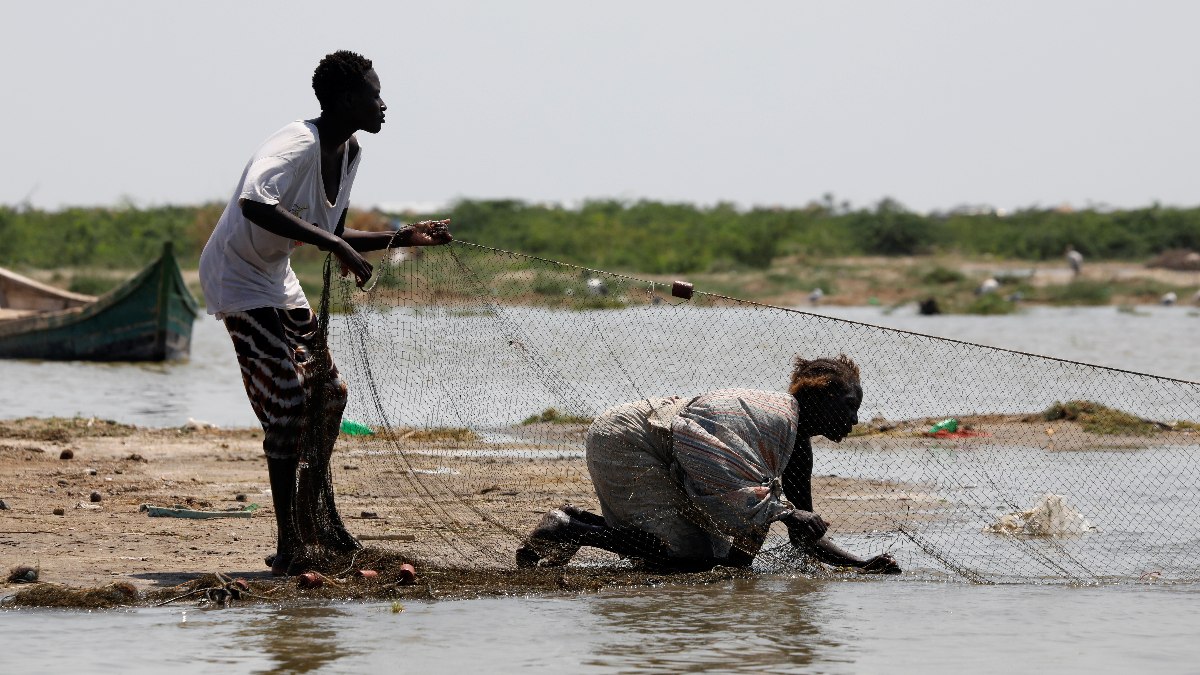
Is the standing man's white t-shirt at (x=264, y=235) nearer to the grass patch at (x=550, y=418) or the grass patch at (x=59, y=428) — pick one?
the grass patch at (x=550, y=418)

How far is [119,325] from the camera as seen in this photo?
18234mm

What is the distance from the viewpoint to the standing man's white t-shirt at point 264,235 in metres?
5.20

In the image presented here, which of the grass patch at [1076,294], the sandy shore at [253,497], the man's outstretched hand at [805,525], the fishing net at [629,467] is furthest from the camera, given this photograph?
the grass patch at [1076,294]

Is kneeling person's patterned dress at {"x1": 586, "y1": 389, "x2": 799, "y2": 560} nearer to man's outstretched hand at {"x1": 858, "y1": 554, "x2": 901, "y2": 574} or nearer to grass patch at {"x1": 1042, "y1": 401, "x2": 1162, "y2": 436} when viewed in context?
man's outstretched hand at {"x1": 858, "y1": 554, "x2": 901, "y2": 574}

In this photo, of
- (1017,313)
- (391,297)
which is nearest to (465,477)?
(391,297)

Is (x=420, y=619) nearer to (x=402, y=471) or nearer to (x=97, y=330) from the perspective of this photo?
(x=402, y=471)

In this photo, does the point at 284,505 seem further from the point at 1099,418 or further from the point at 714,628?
the point at 1099,418

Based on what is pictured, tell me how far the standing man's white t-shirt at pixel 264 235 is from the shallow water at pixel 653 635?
1.07 meters

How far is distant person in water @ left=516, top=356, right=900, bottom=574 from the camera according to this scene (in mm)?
5297

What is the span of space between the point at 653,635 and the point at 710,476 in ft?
2.25

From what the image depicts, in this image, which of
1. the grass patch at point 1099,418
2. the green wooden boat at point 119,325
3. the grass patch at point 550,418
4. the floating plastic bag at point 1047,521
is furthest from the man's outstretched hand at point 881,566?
the green wooden boat at point 119,325

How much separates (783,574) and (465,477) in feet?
5.06

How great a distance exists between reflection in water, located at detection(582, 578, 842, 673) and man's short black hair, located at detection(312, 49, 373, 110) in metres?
1.99

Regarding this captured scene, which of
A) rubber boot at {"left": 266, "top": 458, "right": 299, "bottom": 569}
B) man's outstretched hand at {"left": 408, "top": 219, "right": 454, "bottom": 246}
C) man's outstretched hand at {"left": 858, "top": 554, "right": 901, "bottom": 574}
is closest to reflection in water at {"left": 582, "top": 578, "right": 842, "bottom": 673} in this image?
man's outstretched hand at {"left": 858, "top": 554, "right": 901, "bottom": 574}
